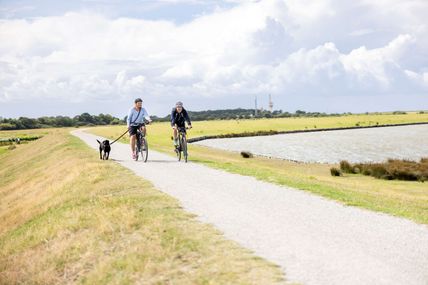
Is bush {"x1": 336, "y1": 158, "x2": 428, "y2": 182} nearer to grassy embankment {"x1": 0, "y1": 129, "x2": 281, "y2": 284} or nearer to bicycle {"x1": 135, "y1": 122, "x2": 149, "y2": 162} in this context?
bicycle {"x1": 135, "y1": 122, "x2": 149, "y2": 162}

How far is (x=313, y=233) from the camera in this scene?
958cm

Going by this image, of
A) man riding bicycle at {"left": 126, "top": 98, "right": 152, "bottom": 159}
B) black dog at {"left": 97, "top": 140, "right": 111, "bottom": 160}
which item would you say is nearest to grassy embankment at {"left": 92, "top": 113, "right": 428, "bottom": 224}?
man riding bicycle at {"left": 126, "top": 98, "right": 152, "bottom": 159}

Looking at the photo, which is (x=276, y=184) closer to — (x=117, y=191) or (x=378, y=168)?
(x=117, y=191)

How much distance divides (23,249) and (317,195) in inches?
316

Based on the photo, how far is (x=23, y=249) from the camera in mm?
12547

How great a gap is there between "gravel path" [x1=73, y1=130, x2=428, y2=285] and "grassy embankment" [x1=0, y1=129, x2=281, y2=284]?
504 millimetres

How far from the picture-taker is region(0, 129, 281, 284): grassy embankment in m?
7.98

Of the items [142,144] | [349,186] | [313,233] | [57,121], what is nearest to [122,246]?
[313,233]

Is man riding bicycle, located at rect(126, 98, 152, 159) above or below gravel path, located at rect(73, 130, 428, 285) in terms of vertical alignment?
above

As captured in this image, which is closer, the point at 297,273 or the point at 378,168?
the point at 297,273

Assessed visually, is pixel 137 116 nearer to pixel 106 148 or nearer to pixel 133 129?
pixel 133 129

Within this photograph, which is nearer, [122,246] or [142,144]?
A: [122,246]

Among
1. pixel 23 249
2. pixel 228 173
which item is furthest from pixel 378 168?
pixel 23 249

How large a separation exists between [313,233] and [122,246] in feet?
12.8
